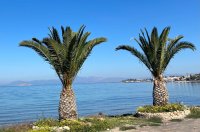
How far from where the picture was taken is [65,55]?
19344 mm

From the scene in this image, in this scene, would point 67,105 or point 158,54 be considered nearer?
point 67,105

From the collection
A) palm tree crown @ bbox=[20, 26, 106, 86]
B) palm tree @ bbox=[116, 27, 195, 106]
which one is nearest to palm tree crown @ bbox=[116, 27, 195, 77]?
palm tree @ bbox=[116, 27, 195, 106]

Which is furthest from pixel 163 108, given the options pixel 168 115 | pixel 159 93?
pixel 159 93

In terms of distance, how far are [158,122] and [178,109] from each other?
2.41 metres

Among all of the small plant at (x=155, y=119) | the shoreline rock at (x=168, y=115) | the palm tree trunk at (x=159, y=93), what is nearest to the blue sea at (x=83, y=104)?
the palm tree trunk at (x=159, y=93)

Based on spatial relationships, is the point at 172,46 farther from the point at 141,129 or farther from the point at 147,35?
the point at 141,129

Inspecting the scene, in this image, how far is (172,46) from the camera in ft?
78.1

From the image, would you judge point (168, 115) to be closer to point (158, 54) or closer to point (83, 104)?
point (158, 54)

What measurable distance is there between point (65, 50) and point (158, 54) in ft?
22.1

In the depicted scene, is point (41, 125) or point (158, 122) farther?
point (158, 122)

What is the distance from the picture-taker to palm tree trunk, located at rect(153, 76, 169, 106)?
23.3 m

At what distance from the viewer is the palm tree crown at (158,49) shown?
23406 mm

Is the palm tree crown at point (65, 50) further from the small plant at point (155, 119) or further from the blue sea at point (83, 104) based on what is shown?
the blue sea at point (83, 104)

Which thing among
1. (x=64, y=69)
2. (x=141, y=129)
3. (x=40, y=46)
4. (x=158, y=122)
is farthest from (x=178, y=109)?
(x=40, y=46)
